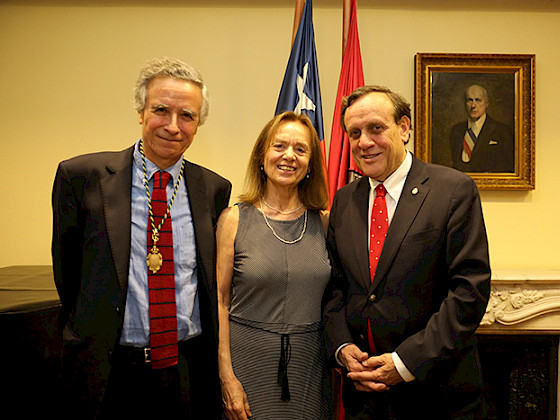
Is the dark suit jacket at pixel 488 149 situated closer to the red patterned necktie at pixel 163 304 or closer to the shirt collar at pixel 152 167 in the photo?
the shirt collar at pixel 152 167

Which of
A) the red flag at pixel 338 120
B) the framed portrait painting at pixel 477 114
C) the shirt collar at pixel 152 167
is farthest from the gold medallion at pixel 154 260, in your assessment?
the framed portrait painting at pixel 477 114

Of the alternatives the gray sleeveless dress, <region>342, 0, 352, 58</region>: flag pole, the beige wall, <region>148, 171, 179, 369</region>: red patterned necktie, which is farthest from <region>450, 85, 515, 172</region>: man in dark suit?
<region>148, 171, 179, 369</region>: red patterned necktie

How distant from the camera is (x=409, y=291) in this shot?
163cm

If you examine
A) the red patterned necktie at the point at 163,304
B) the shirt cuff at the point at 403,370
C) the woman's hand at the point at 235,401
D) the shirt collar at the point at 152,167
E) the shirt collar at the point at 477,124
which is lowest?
the woman's hand at the point at 235,401

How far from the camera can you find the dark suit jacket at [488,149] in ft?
10.6

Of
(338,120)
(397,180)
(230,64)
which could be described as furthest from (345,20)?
(397,180)

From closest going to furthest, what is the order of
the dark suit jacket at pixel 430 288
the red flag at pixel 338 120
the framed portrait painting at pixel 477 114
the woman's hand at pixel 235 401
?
the dark suit jacket at pixel 430 288, the woman's hand at pixel 235 401, the red flag at pixel 338 120, the framed portrait painting at pixel 477 114

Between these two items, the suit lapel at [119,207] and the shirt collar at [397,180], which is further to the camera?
the shirt collar at [397,180]

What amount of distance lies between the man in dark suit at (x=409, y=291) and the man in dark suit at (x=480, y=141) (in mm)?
1638

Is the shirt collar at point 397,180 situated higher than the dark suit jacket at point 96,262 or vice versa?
the shirt collar at point 397,180

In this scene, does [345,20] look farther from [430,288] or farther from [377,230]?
[430,288]

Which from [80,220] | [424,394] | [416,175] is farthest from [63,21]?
[424,394]

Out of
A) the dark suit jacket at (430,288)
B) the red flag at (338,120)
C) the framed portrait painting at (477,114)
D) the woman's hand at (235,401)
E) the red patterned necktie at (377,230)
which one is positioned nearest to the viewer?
the dark suit jacket at (430,288)

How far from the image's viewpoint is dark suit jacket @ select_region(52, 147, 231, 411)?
159 centimetres
